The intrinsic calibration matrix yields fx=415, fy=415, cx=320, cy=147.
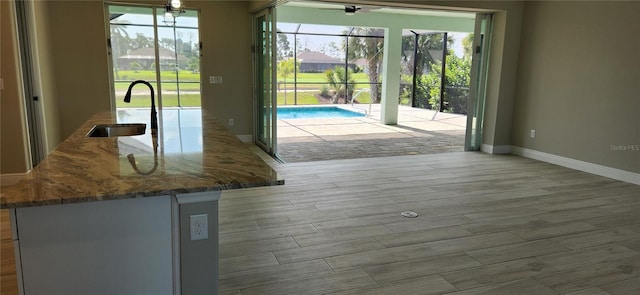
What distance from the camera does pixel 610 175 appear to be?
5242 mm

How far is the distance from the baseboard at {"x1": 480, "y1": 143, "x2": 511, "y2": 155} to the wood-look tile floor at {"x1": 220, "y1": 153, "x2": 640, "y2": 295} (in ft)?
4.49

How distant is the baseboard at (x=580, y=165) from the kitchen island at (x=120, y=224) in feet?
16.7

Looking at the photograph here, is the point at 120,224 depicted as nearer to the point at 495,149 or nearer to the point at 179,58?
the point at 179,58

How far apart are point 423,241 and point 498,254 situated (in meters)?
0.53

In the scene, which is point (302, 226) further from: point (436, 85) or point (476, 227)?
point (436, 85)

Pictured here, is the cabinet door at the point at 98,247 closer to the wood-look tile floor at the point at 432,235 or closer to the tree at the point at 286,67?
the wood-look tile floor at the point at 432,235

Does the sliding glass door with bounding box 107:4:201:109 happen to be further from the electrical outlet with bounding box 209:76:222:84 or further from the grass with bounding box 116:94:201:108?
the electrical outlet with bounding box 209:76:222:84

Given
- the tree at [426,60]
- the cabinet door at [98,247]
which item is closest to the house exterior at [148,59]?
the cabinet door at [98,247]

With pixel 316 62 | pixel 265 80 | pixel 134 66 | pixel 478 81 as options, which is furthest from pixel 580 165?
pixel 316 62

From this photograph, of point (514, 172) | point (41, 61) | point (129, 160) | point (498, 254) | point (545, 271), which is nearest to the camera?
point (129, 160)

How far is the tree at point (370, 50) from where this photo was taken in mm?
14572

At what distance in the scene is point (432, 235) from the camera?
332cm

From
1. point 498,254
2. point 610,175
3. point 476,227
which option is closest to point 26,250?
point 498,254

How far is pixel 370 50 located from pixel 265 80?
363 inches
